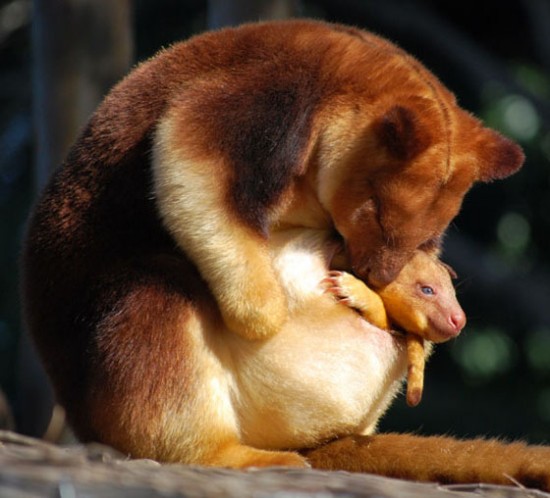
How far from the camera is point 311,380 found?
2.86m

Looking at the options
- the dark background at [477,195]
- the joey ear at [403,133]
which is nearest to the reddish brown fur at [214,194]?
the joey ear at [403,133]

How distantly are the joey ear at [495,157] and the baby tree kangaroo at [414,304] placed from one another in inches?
11.4

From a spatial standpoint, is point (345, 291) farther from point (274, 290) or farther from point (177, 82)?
point (177, 82)

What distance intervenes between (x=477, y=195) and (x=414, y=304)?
6104mm

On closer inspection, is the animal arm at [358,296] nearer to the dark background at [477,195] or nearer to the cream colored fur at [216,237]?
the cream colored fur at [216,237]

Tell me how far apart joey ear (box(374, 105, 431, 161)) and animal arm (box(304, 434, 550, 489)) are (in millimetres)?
704

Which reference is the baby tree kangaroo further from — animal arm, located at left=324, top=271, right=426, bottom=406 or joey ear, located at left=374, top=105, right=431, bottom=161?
joey ear, located at left=374, top=105, right=431, bottom=161

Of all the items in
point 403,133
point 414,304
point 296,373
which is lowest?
point 296,373

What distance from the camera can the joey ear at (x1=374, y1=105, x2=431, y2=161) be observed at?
2.85 m

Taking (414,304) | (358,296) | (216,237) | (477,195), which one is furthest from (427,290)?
(477,195)

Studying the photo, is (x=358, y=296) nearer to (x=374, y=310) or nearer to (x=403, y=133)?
(x=374, y=310)

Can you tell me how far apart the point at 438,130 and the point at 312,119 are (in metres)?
0.32

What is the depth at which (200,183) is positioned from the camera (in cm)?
276

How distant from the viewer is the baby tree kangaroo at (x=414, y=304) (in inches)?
116
